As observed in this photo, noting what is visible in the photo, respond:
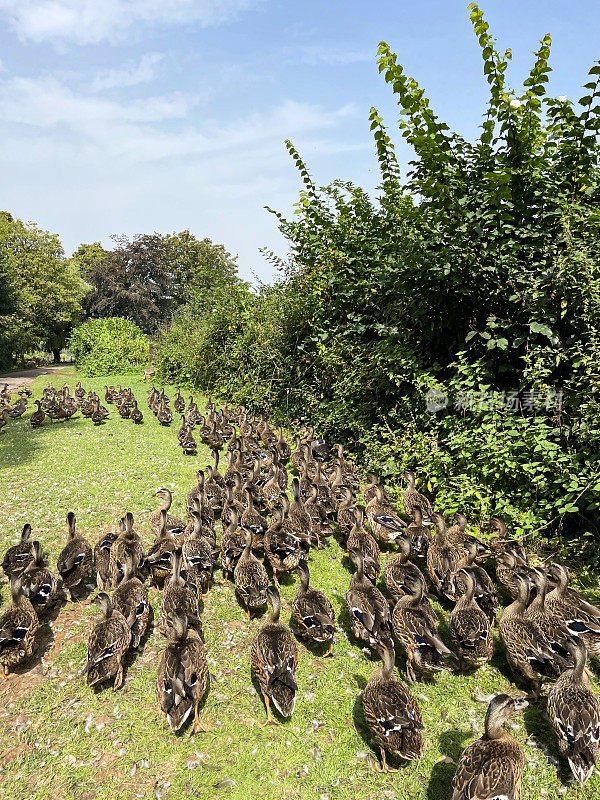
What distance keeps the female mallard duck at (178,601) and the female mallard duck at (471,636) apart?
3097 millimetres

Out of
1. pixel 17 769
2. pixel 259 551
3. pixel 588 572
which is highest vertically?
pixel 588 572

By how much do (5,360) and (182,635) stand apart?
38377 mm

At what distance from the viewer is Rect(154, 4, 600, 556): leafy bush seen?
7.51 m

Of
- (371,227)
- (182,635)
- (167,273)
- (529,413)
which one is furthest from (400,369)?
(167,273)

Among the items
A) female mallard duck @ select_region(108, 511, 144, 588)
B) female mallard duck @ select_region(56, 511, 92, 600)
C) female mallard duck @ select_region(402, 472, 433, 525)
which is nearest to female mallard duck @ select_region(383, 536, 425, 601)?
female mallard duck @ select_region(402, 472, 433, 525)

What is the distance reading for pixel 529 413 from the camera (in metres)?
8.37

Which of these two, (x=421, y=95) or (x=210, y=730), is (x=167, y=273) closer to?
(x=421, y=95)

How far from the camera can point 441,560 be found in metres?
6.62

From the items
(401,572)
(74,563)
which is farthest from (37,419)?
(401,572)

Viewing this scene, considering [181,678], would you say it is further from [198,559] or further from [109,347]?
[109,347]

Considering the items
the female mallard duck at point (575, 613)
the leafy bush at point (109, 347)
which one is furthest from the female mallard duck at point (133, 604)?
the leafy bush at point (109, 347)

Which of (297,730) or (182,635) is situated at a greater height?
(182,635)

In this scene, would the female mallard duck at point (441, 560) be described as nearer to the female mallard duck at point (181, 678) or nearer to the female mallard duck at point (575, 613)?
the female mallard duck at point (575, 613)

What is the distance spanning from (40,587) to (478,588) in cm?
560
